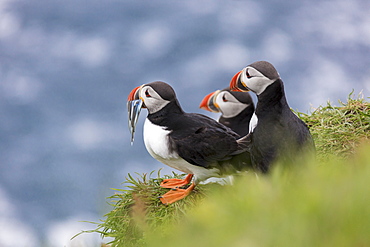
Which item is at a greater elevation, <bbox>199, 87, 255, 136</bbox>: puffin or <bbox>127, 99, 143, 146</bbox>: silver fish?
<bbox>199, 87, 255, 136</bbox>: puffin

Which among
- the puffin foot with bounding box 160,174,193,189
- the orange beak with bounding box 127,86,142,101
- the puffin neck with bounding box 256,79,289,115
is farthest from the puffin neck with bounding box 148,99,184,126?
the puffin neck with bounding box 256,79,289,115

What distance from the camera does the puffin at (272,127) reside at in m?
3.91

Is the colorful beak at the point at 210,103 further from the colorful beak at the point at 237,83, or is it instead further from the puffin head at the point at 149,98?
the colorful beak at the point at 237,83

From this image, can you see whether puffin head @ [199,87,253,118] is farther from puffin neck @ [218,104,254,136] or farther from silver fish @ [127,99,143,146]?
silver fish @ [127,99,143,146]

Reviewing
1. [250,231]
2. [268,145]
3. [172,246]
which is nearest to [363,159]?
[250,231]

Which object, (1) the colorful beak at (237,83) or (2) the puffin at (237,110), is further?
(2) the puffin at (237,110)

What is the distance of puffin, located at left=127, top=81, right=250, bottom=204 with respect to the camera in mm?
4598

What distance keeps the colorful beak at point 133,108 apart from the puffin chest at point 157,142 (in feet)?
0.51

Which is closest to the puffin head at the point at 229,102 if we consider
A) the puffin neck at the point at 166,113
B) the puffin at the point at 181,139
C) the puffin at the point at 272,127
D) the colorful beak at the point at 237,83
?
the puffin at the point at 181,139

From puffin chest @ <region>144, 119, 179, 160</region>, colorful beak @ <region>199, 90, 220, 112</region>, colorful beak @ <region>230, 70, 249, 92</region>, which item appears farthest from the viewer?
colorful beak @ <region>199, 90, 220, 112</region>

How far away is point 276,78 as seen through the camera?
13.1 ft

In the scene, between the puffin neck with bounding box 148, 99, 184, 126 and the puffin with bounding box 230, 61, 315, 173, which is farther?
the puffin neck with bounding box 148, 99, 184, 126

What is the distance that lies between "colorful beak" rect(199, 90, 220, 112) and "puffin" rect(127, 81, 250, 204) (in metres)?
2.32

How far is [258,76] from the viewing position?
4047mm
